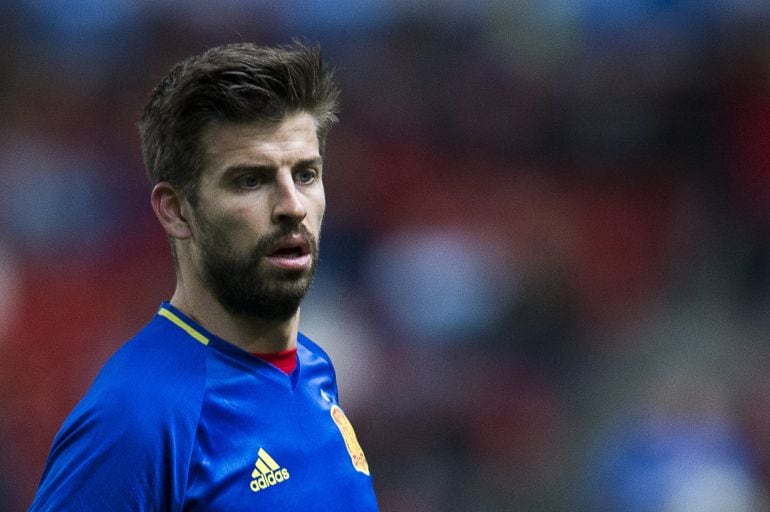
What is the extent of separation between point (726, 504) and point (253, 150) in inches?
172

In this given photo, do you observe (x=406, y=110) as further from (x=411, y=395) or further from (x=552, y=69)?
(x=411, y=395)

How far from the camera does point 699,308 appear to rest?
7016 millimetres

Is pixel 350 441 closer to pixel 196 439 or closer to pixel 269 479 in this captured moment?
pixel 269 479

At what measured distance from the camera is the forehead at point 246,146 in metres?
2.42

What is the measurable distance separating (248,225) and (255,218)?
20 millimetres

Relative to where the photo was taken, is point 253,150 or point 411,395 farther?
point 411,395

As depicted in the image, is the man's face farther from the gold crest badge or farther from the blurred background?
the blurred background

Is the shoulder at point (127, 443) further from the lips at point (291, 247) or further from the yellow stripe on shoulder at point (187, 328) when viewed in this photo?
the lips at point (291, 247)

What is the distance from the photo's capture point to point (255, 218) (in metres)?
2.41

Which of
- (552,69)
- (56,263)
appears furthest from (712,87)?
(56,263)

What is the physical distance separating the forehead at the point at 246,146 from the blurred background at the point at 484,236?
12.8ft

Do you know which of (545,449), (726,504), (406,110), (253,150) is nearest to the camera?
(253,150)

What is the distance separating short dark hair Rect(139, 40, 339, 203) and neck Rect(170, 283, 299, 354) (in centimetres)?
23

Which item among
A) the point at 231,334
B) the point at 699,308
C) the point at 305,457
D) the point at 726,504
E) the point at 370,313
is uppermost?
the point at 699,308
